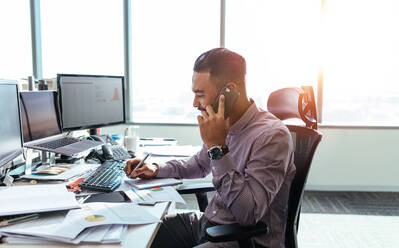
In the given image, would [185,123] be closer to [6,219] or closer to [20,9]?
[20,9]

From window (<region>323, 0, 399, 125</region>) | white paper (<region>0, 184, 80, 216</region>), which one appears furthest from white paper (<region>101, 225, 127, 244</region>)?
window (<region>323, 0, 399, 125</region>)

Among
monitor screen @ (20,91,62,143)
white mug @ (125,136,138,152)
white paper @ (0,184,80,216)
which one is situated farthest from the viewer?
white mug @ (125,136,138,152)

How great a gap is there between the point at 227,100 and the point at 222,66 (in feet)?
0.48

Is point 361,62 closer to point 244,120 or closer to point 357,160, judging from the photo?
point 357,160

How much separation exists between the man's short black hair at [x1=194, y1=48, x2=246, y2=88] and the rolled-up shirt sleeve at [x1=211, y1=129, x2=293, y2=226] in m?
0.26

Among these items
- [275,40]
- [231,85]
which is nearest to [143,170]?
[231,85]

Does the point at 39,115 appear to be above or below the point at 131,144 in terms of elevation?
above

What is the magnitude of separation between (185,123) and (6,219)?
9.06ft

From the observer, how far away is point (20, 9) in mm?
3809

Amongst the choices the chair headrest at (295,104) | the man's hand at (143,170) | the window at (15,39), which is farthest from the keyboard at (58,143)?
the window at (15,39)

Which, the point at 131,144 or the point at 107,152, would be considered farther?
the point at 131,144

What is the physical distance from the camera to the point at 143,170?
4.89 ft

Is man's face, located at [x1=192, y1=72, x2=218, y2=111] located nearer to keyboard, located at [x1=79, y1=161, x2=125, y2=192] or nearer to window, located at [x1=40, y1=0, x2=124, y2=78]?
keyboard, located at [x1=79, y1=161, x2=125, y2=192]

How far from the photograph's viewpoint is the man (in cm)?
110
